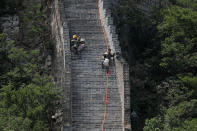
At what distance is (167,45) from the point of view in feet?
104

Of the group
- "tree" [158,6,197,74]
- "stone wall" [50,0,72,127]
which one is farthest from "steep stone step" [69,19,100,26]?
"tree" [158,6,197,74]

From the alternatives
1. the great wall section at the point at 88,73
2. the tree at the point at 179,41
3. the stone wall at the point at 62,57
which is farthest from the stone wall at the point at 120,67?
the tree at the point at 179,41

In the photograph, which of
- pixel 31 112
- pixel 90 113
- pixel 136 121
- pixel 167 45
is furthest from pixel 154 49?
pixel 31 112

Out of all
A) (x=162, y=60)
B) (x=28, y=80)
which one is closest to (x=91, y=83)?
(x=28, y=80)

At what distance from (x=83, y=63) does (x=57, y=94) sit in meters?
2.99

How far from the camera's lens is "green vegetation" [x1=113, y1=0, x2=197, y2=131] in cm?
2888

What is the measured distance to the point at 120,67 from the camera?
27.4 metres

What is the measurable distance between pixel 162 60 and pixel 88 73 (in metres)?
5.81

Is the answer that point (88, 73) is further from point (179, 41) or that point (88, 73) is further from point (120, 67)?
point (179, 41)

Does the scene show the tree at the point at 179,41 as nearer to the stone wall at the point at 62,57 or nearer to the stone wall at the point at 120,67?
the stone wall at the point at 120,67

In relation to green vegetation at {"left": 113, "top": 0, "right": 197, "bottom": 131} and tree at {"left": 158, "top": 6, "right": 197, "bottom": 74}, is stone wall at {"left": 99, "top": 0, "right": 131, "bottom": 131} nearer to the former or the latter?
green vegetation at {"left": 113, "top": 0, "right": 197, "bottom": 131}

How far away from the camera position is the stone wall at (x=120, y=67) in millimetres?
25972

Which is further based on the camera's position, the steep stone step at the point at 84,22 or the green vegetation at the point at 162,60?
the steep stone step at the point at 84,22

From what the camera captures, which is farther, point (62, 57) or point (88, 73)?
point (62, 57)
